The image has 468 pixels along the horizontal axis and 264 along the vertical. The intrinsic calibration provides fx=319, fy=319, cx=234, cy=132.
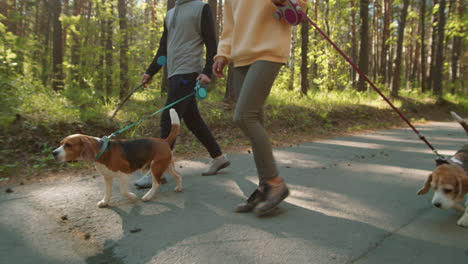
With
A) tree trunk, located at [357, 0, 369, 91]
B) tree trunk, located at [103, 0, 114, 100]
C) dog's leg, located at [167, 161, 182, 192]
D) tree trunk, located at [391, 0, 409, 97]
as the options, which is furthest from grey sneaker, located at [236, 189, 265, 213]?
tree trunk, located at [391, 0, 409, 97]

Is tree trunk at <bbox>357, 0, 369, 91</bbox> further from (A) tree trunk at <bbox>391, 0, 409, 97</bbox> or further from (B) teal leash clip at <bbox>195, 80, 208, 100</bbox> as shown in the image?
(B) teal leash clip at <bbox>195, 80, 208, 100</bbox>

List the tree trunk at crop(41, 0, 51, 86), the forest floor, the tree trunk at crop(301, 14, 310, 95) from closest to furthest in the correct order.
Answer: the forest floor → the tree trunk at crop(41, 0, 51, 86) → the tree trunk at crop(301, 14, 310, 95)

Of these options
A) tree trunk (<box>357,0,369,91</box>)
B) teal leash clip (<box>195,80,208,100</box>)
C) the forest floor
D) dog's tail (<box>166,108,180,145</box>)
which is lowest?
the forest floor

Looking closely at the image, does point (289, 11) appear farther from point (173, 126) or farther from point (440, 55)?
point (440, 55)

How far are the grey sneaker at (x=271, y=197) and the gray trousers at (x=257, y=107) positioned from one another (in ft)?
0.32

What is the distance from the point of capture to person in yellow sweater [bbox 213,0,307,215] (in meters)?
2.91

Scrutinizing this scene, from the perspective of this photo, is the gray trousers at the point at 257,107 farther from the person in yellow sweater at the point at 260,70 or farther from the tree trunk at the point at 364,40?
the tree trunk at the point at 364,40

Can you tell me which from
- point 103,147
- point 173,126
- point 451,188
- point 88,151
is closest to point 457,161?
point 451,188

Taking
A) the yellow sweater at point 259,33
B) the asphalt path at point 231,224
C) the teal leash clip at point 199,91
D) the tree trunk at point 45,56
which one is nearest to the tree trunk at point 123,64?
the tree trunk at point 45,56

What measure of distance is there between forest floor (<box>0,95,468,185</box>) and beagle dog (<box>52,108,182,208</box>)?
5.28 ft

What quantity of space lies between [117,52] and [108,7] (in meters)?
2.01

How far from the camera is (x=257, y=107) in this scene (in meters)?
3.01

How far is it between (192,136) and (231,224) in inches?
175

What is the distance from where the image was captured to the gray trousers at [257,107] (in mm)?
2919
